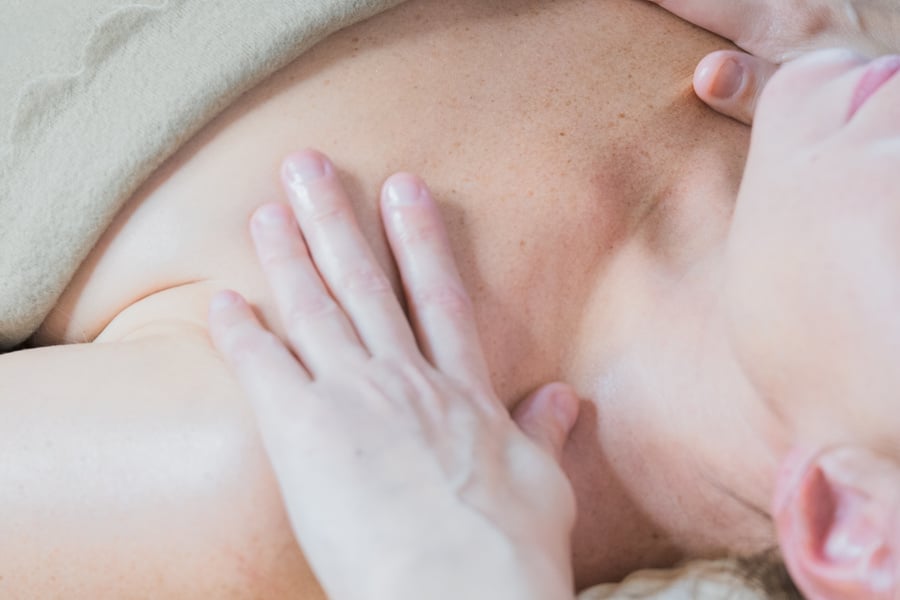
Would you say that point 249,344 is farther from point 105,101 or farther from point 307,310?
point 105,101

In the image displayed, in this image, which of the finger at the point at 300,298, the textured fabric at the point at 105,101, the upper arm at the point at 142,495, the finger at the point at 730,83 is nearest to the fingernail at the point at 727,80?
the finger at the point at 730,83

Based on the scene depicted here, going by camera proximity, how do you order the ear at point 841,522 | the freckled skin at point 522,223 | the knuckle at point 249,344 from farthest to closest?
the freckled skin at point 522,223 → the knuckle at point 249,344 → the ear at point 841,522

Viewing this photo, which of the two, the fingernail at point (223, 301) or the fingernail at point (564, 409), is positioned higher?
the fingernail at point (223, 301)

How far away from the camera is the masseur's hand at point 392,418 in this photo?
0.79m

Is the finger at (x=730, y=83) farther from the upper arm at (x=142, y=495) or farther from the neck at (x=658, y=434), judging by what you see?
the upper arm at (x=142, y=495)

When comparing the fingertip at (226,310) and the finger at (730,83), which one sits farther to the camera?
the finger at (730,83)

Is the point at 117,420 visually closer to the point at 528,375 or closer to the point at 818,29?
the point at 528,375

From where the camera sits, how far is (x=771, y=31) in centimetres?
120

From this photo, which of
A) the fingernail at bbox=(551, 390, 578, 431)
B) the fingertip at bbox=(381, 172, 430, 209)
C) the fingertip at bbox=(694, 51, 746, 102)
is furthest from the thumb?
the fingertip at bbox=(694, 51, 746, 102)

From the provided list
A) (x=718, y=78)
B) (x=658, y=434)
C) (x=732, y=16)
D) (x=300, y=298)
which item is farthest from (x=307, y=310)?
(x=732, y=16)

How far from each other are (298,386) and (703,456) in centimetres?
40

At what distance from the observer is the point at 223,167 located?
981mm

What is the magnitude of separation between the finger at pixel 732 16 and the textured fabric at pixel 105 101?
34 cm

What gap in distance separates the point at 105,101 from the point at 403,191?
0.32m
